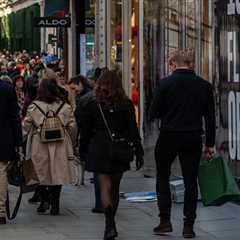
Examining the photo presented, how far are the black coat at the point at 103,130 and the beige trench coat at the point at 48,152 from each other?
149cm

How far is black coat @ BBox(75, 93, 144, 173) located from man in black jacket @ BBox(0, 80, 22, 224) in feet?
3.87

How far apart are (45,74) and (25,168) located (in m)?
1.26

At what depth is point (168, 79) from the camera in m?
8.52

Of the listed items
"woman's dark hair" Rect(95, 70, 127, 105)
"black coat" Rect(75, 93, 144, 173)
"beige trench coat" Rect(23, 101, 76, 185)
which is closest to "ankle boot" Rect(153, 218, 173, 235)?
"black coat" Rect(75, 93, 144, 173)

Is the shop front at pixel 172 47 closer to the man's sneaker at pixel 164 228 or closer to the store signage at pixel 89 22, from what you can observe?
the man's sneaker at pixel 164 228

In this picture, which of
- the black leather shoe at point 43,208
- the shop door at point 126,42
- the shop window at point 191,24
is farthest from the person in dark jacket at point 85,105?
the shop door at point 126,42

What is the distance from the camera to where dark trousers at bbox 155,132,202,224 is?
27.8 feet

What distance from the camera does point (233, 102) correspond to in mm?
10633

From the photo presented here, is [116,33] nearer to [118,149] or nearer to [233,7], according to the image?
[233,7]

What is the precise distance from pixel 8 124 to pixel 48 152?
753mm

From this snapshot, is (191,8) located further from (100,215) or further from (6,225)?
(6,225)

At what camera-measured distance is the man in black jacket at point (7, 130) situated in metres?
9.37

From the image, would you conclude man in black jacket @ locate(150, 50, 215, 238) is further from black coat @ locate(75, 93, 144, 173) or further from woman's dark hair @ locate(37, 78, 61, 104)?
woman's dark hair @ locate(37, 78, 61, 104)

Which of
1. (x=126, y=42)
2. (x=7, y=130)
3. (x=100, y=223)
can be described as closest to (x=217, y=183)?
(x=100, y=223)
